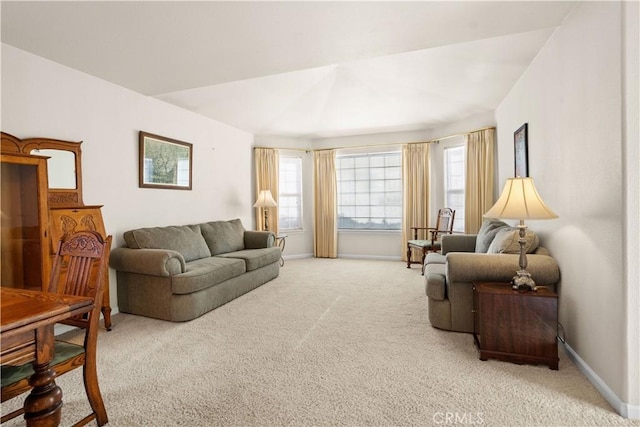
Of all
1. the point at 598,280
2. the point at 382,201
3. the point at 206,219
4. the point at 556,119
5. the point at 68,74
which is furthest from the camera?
the point at 382,201

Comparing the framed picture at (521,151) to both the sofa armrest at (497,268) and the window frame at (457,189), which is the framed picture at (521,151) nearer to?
the sofa armrest at (497,268)

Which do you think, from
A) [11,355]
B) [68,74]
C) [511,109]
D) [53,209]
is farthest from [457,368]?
[68,74]

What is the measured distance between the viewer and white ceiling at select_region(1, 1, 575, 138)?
81.8 inches

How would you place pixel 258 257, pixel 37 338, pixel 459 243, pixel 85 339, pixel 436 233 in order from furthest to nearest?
pixel 436 233 → pixel 258 257 → pixel 459 243 → pixel 85 339 → pixel 37 338

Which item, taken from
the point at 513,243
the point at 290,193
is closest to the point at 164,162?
the point at 290,193

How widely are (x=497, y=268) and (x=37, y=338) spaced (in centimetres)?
273

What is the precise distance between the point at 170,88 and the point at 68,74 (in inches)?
34.1

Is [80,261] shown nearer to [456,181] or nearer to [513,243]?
[513,243]

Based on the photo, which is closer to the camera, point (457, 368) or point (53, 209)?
point (457, 368)

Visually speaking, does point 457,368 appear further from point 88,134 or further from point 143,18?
point 88,134

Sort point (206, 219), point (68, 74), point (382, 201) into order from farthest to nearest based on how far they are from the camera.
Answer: point (382, 201) → point (206, 219) → point (68, 74)

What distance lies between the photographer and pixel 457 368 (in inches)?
84.0

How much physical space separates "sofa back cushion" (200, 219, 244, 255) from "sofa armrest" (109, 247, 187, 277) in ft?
3.70

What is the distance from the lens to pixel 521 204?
7.15 ft
